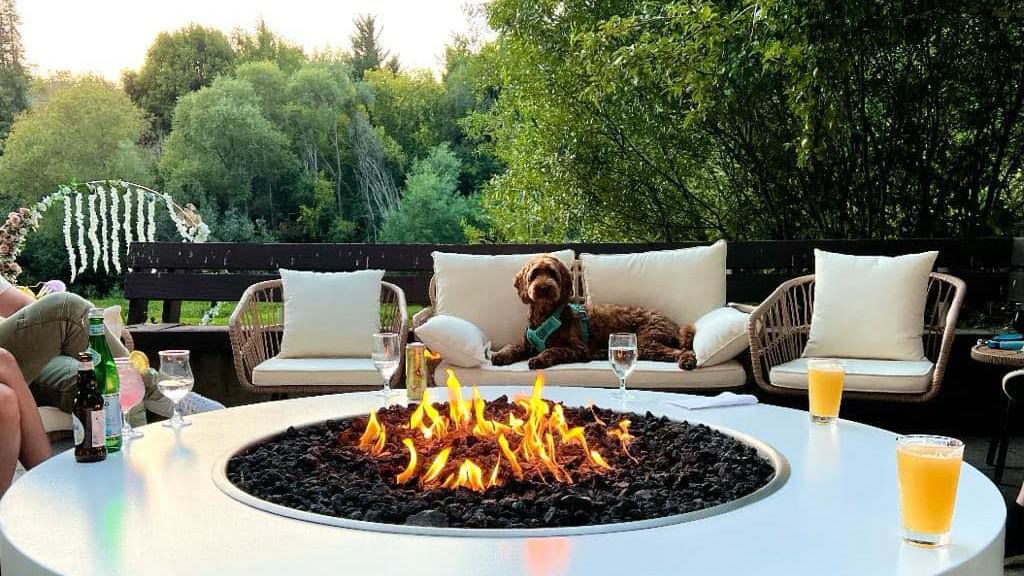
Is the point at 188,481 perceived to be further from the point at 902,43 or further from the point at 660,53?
the point at 902,43

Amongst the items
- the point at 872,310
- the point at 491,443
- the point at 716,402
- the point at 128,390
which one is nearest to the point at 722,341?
the point at 872,310

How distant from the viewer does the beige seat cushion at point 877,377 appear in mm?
3488

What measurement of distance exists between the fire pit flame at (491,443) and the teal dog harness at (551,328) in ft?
5.83

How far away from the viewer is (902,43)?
4.76 metres

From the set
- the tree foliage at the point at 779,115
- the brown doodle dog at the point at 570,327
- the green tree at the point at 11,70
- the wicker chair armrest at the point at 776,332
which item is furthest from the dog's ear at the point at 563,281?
the green tree at the point at 11,70

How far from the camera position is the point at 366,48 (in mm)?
13688

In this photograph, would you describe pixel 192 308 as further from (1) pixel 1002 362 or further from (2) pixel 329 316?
(1) pixel 1002 362

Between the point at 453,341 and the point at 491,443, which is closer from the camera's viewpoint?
the point at 491,443

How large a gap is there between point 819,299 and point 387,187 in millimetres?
9872

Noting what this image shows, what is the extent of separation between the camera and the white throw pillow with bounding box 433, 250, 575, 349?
Answer: 412 cm

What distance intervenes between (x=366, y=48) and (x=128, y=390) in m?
12.6

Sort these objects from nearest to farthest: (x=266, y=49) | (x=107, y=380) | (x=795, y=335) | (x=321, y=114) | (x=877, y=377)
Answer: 1. (x=107, y=380)
2. (x=877, y=377)
3. (x=795, y=335)
4. (x=321, y=114)
5. (x=266, y=49)

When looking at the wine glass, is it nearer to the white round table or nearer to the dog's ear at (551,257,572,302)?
the white round table

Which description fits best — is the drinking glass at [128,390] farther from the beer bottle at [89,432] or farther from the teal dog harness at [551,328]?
the teal dog harness at [551,328]
